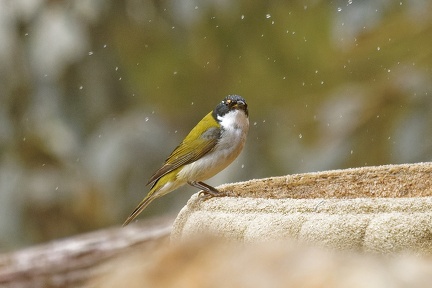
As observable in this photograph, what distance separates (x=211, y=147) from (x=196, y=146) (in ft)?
0.18

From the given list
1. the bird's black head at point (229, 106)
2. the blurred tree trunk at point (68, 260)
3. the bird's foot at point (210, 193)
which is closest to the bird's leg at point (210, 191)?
the bird's foot at point (210, 193)

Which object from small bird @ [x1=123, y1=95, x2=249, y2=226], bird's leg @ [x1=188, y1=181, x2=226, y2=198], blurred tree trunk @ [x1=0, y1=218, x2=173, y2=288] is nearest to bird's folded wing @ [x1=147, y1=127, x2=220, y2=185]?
small bird @ [x1=123, y1=95, x2=249, y2=226]

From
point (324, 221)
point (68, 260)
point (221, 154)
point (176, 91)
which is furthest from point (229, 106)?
point (176, 91)

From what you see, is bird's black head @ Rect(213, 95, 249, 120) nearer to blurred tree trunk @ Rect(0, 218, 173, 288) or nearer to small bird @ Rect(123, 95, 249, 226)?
small bird @ Rect(123, 95, 249, 226)

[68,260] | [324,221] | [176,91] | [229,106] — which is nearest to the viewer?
[324,221]

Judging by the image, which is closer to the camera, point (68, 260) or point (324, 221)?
point (324, 221)

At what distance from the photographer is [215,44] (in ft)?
18.4

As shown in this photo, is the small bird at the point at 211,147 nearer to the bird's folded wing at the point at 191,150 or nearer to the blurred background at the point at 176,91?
the bird's folded wing at the point at 191,150

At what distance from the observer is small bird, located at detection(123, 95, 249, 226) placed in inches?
81.1

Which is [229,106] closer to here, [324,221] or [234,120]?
[234,120]

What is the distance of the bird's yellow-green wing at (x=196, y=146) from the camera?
2086mm

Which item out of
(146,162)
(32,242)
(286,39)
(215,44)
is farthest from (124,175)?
(286,39)

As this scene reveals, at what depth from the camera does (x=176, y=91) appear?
5996 mm

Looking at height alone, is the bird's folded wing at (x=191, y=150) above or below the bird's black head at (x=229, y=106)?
below
